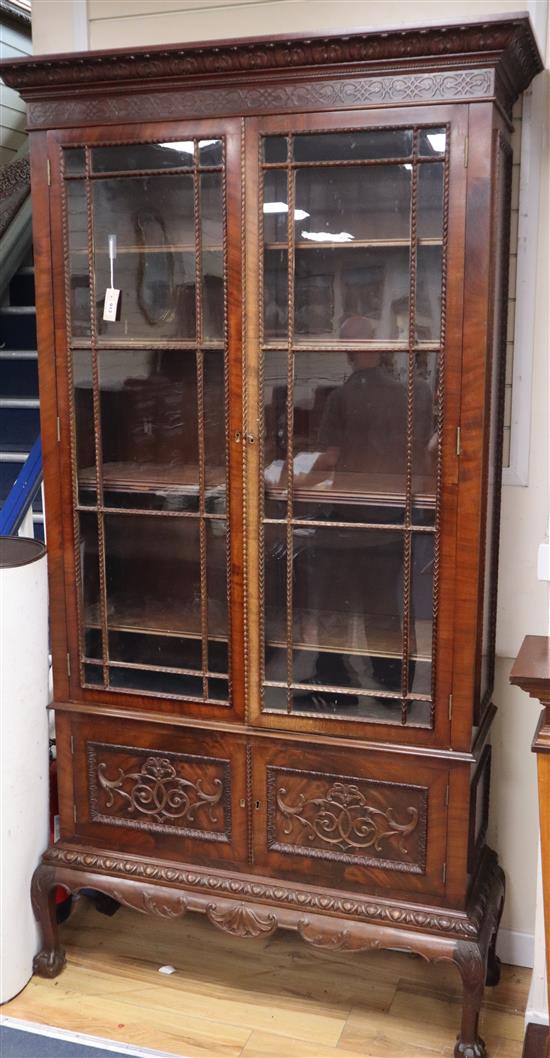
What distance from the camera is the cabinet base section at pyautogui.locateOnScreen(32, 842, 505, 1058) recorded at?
6.93 feet

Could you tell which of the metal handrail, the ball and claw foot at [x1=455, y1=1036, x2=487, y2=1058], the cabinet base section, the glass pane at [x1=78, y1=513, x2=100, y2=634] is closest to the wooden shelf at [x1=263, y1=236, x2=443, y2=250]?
the glass pane at [x1=78, y1=513, x2=100, y2=634]

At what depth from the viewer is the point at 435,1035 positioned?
2248mm

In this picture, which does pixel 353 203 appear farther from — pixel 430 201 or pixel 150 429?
pixel 150 429

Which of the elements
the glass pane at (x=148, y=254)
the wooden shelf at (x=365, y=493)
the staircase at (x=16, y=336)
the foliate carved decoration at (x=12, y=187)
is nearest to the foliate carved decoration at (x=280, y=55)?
the glass pane at (x=148, y=254)

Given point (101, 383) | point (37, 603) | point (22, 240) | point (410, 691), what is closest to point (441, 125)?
point (101, 383)

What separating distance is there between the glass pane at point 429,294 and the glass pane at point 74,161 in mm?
778

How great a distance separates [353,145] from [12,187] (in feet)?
6.91

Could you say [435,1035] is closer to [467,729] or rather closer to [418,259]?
[467,729]

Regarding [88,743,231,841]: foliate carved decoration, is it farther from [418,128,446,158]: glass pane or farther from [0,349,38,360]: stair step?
[0,349,38,360]: stair step

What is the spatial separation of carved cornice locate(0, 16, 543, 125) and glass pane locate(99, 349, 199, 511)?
1.80 ft

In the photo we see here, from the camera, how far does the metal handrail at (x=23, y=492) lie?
109 inches

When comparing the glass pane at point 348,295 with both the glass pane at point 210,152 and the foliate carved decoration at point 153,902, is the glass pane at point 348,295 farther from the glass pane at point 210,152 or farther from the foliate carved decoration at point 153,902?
the foliate carved decoration at point 153,902

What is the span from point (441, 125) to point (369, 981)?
1.97m

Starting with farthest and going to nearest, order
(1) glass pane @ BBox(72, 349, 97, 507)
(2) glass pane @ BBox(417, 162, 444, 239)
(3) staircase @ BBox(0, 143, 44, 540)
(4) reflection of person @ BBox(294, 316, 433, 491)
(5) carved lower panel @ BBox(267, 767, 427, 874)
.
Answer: (3) staircase @ BBox(0, 143, 44, 540)
(1) glass pane @ BBox(72, 349, 97, 507)
(5) carved lower panel @ BBox(267, 767, 427, 874)
(4) reflection of person @ BBox(294, 316, 433, 491)
(2) glass pane @ BBox(417, 162, 444, 239)
